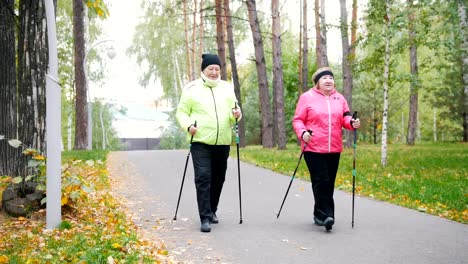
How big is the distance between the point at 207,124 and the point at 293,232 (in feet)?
5.41

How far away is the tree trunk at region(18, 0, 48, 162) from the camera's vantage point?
744 cm

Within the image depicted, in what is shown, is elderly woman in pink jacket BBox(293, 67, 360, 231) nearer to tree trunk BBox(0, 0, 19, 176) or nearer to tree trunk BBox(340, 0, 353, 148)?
tree trunk BBox(0, 0, 19, 176)

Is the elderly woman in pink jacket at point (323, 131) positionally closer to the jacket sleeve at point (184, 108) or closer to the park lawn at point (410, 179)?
the jacket sleeve at point (184, 108)

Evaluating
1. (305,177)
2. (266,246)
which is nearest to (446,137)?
(305,177)

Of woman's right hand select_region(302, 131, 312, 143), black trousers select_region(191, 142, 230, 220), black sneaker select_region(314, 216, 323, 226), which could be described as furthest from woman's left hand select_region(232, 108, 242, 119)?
black sneaker select_region(314, 216, 323, 226)

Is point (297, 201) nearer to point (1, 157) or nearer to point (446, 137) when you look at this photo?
point (1, 157)

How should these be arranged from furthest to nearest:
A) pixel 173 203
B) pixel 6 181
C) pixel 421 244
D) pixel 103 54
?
pixel 103 54, pixel 173 203, pixel 6 181, pixel 421 244

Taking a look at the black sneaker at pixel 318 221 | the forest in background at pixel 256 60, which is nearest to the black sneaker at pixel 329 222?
the black sneaker at pixel 318 221

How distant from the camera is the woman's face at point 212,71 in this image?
6.95 m

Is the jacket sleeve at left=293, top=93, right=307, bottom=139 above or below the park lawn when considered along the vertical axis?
above

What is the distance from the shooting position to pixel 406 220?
24.4ft

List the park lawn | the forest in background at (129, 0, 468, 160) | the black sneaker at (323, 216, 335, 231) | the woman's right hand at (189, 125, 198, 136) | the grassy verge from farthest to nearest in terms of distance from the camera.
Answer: the forest in background at (129, 0, 468, 160), the park lawn, the woman's right hand at (189, 125, 198, 136), the black sneaker at (323, 216, 335, 231), the grassy verge

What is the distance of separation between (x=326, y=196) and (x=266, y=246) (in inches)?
45.3

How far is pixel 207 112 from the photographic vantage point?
6949 mm
